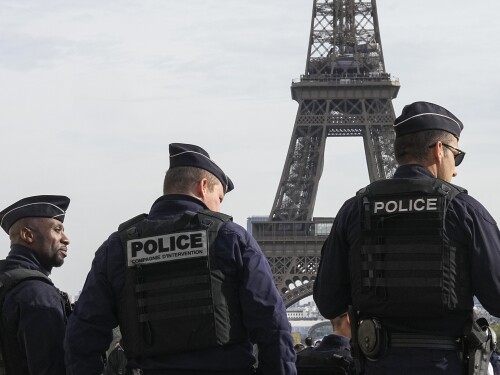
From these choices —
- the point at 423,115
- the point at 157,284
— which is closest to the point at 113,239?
the point at 157,284

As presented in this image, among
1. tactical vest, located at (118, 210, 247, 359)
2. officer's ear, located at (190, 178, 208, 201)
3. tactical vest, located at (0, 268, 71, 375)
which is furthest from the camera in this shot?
tactical vest, located at (0, 268, 71, 375)

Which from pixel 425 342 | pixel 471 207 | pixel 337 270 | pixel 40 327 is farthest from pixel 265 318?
pixel 40 327

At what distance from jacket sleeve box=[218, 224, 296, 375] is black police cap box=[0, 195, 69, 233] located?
2.01m

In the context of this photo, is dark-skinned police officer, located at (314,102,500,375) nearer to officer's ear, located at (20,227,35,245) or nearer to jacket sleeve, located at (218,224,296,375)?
jacket sleeve, located at (218,224,296,375)

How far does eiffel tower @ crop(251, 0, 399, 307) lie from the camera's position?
7400cm

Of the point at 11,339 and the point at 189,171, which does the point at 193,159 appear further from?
the point at 11,339

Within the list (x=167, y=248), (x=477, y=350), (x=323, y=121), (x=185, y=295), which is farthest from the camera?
(x=323, y=121)

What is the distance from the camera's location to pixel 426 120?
7.54 meters

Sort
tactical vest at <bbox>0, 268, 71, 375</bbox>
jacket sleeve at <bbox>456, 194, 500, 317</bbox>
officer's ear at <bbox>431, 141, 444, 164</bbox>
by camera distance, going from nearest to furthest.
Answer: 1. jacket sleeve at <bbox>456, 194, 500, 317</bbox>
2. officer's ear at <bbox>431, 141, 444, 164</bbox>
3. tactical vest at <bbox>0, 268, 71, 375</bbox>

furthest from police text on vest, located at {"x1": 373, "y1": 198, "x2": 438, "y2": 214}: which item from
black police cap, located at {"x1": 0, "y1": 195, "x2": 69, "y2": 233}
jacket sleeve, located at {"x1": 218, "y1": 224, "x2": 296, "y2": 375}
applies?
black police cap, located at {"x1": 0, "y1": 195, "x2": 69, "y2": 233}

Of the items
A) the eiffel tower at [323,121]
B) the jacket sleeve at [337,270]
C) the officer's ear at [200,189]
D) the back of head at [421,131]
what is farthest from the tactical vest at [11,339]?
the eiffel tower at [323,121]

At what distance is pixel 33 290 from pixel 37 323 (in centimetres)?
24

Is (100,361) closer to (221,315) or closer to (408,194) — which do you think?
(221,315)

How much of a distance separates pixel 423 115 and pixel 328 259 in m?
0.97
